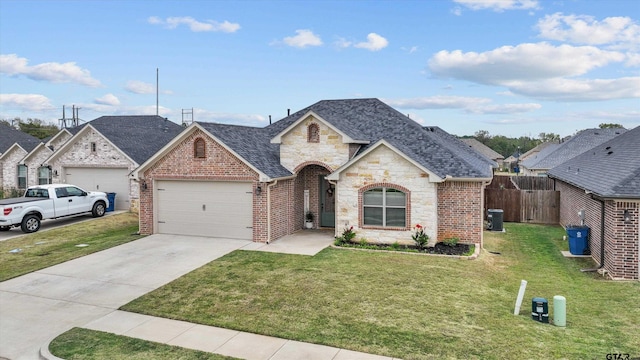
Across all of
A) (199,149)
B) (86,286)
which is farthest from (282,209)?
(86,286)

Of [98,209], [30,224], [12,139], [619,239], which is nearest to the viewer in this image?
[619,239]

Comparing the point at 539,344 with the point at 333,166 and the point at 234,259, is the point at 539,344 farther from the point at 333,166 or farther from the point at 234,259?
the point at 333,166

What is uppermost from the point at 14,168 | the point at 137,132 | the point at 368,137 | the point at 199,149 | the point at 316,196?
the point at 137,132

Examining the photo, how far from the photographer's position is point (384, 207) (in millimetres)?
14203

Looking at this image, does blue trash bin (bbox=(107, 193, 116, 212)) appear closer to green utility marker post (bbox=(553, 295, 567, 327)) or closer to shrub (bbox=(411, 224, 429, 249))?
shrub (bbox=(411, 224, 429, 249))

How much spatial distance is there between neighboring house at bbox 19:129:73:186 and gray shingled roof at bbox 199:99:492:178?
16.1m

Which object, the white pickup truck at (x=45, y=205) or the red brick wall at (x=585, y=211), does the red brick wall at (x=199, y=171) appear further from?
the red brick wall at (x=585, y=211)

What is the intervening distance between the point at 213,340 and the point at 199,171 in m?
9.24

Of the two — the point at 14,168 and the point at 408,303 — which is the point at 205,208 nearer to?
the point at 408,303

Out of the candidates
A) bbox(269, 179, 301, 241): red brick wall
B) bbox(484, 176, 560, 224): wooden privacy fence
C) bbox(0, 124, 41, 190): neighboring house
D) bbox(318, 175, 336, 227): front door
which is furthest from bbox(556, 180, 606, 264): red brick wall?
bbox(0, 124, 41, 190): neighboring house

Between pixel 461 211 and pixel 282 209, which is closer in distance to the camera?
pixel 461 211

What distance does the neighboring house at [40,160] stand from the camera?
2625 centimetres

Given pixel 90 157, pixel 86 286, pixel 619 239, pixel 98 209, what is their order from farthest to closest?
pixel 90 157 → pixel 98 209 → pixel 619 239 → pixel 86 286

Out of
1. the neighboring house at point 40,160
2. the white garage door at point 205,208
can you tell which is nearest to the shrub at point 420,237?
the white garage door at point 205,208
